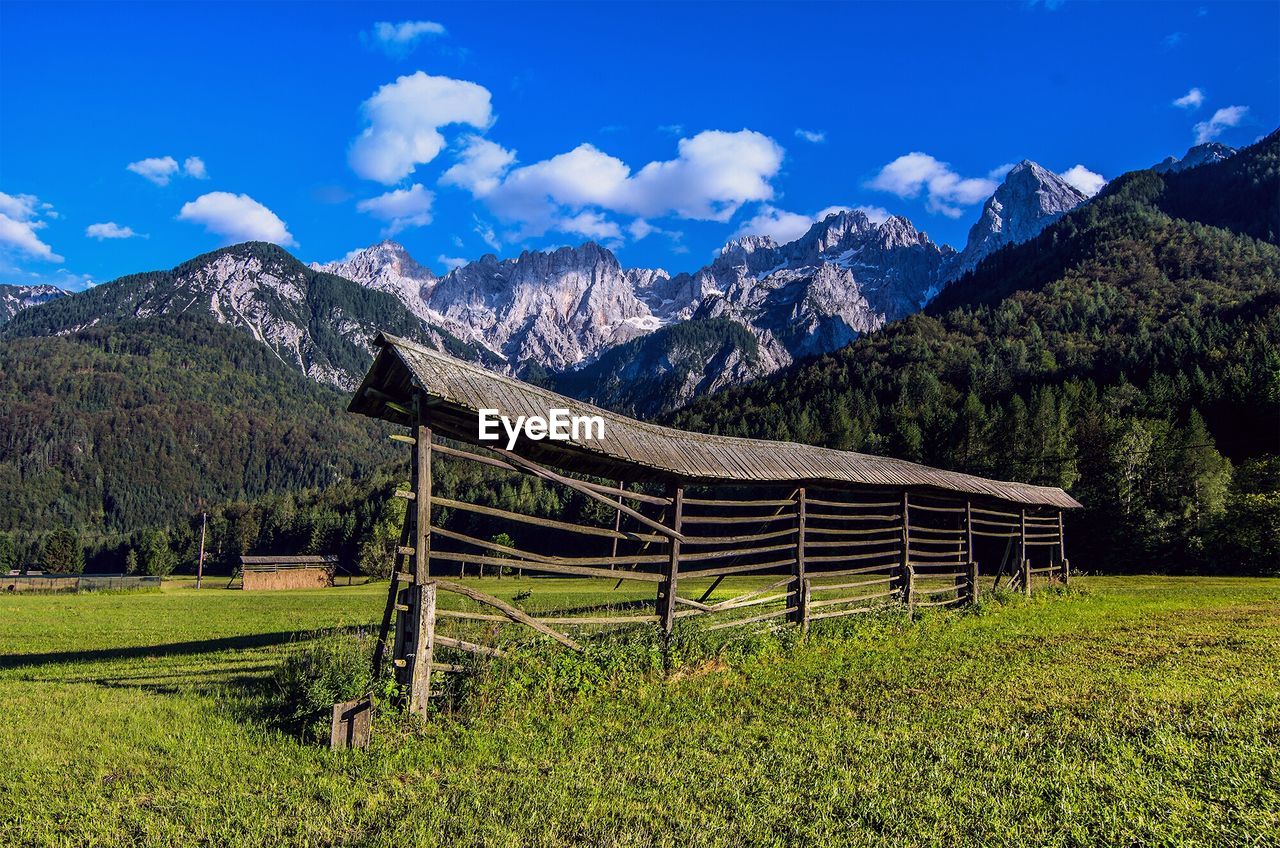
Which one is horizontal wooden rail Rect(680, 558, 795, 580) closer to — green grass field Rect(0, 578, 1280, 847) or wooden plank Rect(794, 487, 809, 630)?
wooden plank Rect(794, 487, 809, 630)

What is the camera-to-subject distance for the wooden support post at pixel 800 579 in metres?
14.2

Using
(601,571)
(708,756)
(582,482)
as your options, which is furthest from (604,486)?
(708,756)

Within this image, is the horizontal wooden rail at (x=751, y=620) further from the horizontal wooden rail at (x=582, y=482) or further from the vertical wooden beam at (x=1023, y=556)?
the vertical wooden beam at (x=1023, y=556)

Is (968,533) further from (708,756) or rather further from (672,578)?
(708,756)

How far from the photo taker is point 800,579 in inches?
567

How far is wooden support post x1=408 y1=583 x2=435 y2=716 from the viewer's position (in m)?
8.41

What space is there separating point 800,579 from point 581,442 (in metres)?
6.71

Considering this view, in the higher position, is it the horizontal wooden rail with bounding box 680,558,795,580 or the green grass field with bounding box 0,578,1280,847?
the horizontal wooden rail with bounding box 680,558,795,580

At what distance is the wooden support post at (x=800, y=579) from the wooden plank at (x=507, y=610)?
5.83 m

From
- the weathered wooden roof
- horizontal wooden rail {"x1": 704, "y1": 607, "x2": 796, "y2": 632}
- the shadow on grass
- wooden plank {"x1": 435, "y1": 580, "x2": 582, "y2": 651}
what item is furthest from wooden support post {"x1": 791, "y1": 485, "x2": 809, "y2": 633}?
the shadow on grass

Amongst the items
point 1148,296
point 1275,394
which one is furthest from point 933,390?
point 1148,296

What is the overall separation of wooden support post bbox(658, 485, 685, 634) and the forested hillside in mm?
40770

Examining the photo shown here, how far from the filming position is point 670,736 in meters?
7.86

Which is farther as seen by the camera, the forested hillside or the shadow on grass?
the forested hillside
